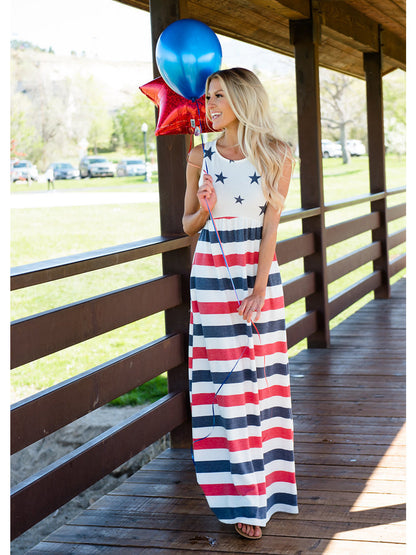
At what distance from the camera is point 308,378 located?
4.70m

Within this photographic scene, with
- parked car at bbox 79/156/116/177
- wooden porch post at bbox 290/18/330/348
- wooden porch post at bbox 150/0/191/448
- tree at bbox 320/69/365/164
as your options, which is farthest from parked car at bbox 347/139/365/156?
wooden porch post at bbox 150/0/191/448

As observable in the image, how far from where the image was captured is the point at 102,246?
70.2 ft

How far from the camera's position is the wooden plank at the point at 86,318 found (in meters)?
2.38

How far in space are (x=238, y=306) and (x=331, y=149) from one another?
29.4m

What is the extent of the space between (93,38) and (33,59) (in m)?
2.69

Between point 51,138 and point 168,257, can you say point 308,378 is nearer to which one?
point 168,257

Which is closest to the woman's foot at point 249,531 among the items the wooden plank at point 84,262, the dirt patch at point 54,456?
the wooden plank at point 84,262

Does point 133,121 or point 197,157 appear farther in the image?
point 133,121

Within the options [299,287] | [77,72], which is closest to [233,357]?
[299,287]

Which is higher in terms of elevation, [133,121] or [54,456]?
[133,121]

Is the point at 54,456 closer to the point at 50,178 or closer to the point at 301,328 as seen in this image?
the point at 301,328

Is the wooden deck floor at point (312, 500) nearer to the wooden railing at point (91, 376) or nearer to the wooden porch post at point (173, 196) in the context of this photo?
the wooden railing at point (91, 376)

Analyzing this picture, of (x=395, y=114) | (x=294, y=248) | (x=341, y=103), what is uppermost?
(x=341, y=103)

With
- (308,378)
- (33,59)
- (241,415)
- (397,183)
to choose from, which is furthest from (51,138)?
(241,415)
